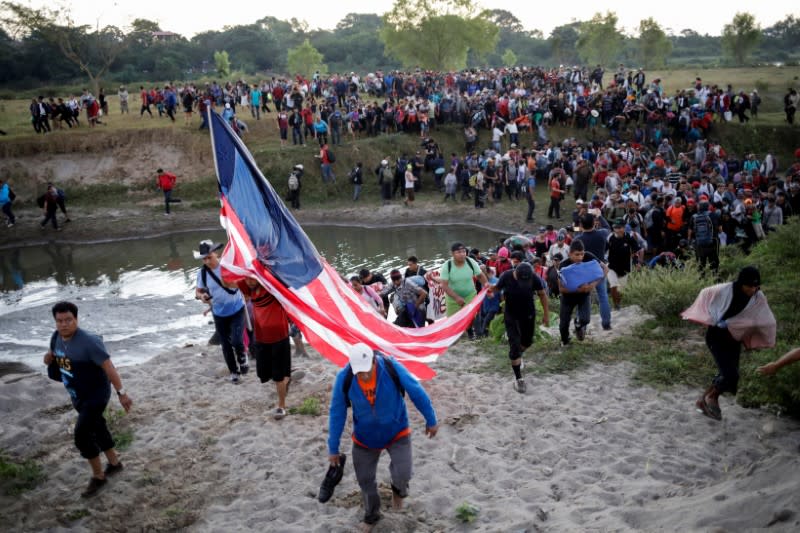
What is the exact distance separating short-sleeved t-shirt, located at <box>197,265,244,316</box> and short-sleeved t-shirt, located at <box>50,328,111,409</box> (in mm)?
2013

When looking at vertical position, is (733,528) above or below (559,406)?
above

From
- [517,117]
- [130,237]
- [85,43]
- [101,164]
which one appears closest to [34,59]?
[85,43]

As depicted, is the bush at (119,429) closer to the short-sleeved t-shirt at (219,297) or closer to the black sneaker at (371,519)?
the short-sleeved t-shirt at (219,297)

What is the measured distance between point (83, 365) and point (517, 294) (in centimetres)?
465

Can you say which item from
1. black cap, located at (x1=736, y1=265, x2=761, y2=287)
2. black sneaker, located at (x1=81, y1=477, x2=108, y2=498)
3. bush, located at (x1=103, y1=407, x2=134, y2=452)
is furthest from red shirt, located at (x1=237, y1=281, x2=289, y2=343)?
black cap, located at (x1=736, y1=265, x2=761, y2=287)

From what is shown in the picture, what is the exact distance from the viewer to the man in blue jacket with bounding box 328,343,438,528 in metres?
5.09

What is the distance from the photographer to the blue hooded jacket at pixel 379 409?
16.8 feet

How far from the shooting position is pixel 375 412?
5.10 metres

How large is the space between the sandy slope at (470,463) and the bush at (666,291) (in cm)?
180

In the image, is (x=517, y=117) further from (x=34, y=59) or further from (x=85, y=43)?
(x=34, y=59)

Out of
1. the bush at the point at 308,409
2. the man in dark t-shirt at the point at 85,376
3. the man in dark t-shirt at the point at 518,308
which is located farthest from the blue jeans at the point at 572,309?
the man in dark t-shirt at the point at 85,376

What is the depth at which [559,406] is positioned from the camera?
7.50m

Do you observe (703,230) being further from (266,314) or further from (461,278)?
(266,314)

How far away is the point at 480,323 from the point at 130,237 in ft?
54.1
